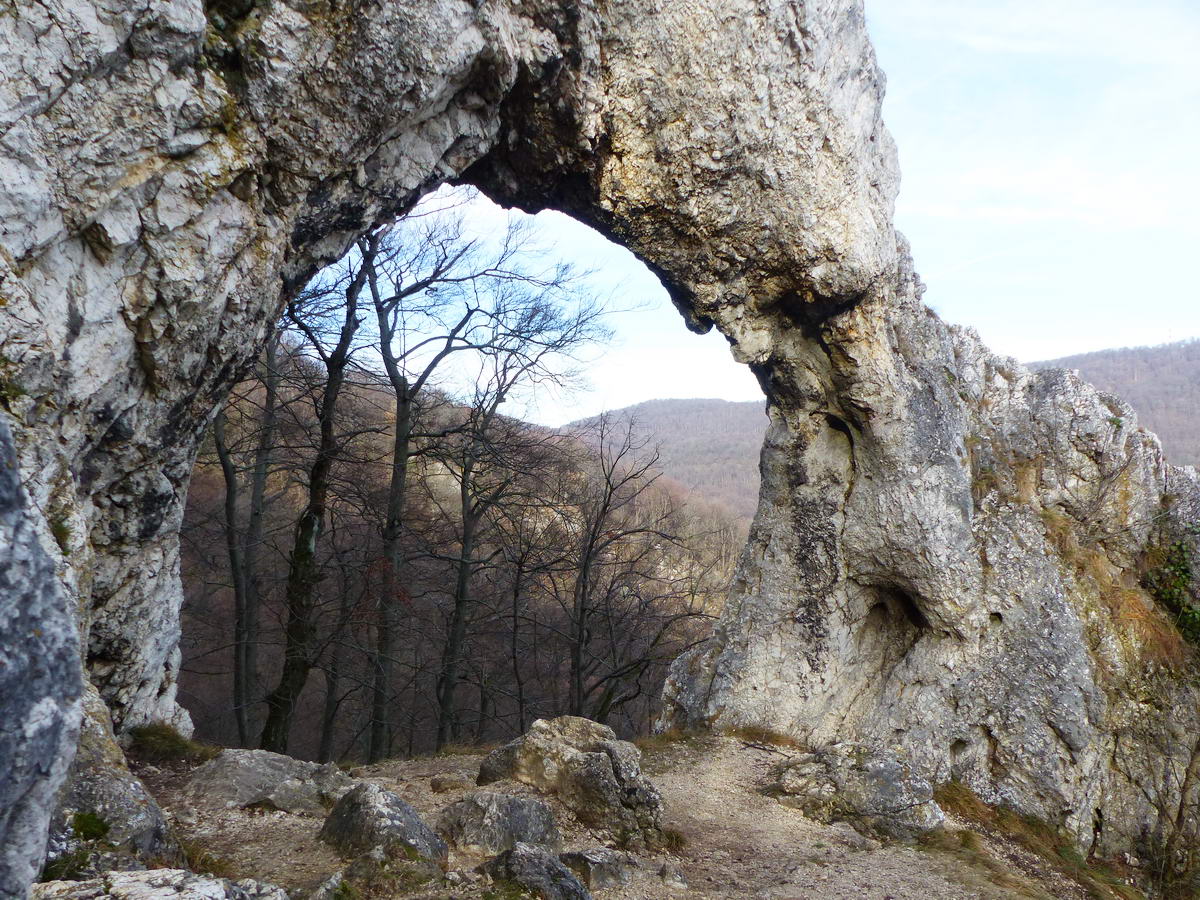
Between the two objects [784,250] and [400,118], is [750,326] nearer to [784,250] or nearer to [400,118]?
[784,250]

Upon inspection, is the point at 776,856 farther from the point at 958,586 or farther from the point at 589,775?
the point at 958,586

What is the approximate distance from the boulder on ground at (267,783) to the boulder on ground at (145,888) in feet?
8.76

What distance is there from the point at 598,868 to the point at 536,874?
824 mm

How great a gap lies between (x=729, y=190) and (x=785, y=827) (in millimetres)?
5649

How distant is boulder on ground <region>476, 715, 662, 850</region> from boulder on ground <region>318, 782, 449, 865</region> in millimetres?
1393

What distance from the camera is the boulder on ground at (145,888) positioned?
2.35 meters

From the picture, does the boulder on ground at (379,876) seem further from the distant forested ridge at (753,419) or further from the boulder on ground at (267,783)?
the distant forested ridge at (753,419)

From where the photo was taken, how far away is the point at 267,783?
5.25 m

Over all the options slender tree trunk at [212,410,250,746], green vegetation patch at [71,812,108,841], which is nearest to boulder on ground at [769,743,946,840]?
green vegetation patch at [71,812,108,841]

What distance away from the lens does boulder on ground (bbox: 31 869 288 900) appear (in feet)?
7.70

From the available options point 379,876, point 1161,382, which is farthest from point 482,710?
point 1161,382

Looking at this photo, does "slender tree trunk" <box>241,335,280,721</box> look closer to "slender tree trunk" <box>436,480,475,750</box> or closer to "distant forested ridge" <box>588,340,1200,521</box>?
"slender tree trunk" <box>436,480,475,750</box>

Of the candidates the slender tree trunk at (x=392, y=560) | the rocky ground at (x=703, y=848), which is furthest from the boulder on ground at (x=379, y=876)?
the slender tree trunk at (x=392, y=560)

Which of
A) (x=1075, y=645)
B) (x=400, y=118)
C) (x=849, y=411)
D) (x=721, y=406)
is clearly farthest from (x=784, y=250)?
(x=721, y=406)
